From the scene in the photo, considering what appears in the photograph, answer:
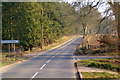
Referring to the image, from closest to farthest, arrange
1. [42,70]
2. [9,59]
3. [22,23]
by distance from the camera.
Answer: [42,70]
[9,59]
[22,23]

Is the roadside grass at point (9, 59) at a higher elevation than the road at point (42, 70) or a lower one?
higher

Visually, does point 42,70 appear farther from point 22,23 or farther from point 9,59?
point 22,23

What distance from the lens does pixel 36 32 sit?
56094mm

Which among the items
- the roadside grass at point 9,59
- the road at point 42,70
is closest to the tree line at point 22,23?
the roadside grass at point 9,59

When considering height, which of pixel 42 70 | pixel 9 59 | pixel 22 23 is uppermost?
pixel 22 23

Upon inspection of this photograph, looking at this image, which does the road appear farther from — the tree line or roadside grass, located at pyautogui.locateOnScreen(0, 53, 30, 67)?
the tree line

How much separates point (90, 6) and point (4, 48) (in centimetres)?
4784

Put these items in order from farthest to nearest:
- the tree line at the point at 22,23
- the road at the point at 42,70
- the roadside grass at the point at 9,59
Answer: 1. the tree line at the point at 22,23
2. the roadside grass at the point at 9,59
3. the road at the point at 42,70

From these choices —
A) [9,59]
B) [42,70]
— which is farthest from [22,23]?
[42,70]

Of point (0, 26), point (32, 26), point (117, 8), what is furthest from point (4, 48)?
point (117, 8)

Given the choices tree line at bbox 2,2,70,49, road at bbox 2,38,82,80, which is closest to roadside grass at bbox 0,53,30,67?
road at bbox 2,38,82,80

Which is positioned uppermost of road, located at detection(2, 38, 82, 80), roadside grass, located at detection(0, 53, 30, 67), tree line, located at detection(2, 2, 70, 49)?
tree line, located at detection(2, 2, 70, 49)

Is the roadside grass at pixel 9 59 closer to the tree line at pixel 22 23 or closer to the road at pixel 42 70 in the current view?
the road at pixel 42 70

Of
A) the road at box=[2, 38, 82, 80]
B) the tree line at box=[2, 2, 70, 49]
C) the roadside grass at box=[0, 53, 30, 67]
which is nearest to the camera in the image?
the road at box=[2, 38, 82, 80]
